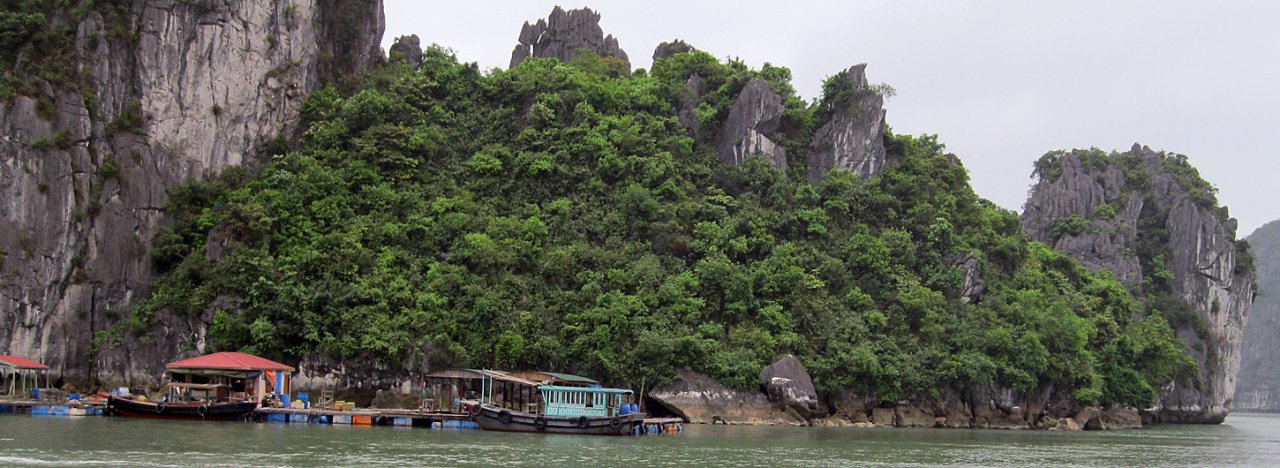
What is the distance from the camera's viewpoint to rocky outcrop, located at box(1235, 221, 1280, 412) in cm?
15362

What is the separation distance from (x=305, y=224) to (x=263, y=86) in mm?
10351

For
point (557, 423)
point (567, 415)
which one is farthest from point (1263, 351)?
point (557, 423)

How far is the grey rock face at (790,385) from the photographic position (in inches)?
1907

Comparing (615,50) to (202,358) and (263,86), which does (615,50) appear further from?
(202,358)

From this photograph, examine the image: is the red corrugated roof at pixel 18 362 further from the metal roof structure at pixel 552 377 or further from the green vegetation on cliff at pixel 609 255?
the metal roof structure at pixel 552 377

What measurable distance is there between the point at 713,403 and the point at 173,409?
66.2ft

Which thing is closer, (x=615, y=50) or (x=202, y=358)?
(x=202, y=358)

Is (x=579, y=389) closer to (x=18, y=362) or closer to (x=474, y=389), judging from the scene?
(x=474, y=389)

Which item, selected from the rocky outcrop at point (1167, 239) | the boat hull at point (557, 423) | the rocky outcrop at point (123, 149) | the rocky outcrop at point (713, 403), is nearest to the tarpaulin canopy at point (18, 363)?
the rocky outcrop at point (123, 149)

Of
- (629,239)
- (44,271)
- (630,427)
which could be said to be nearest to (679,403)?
(630,427)

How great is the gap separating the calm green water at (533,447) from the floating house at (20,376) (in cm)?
530

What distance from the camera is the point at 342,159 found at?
56500 mm

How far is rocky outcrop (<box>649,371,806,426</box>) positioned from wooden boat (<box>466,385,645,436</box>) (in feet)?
18.1

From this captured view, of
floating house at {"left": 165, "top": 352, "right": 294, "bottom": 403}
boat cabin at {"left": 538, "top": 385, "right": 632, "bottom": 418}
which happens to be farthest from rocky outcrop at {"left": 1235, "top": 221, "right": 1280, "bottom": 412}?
floating house at {"left": 165, "top": 352, "right": 294, "bottom": 403}
